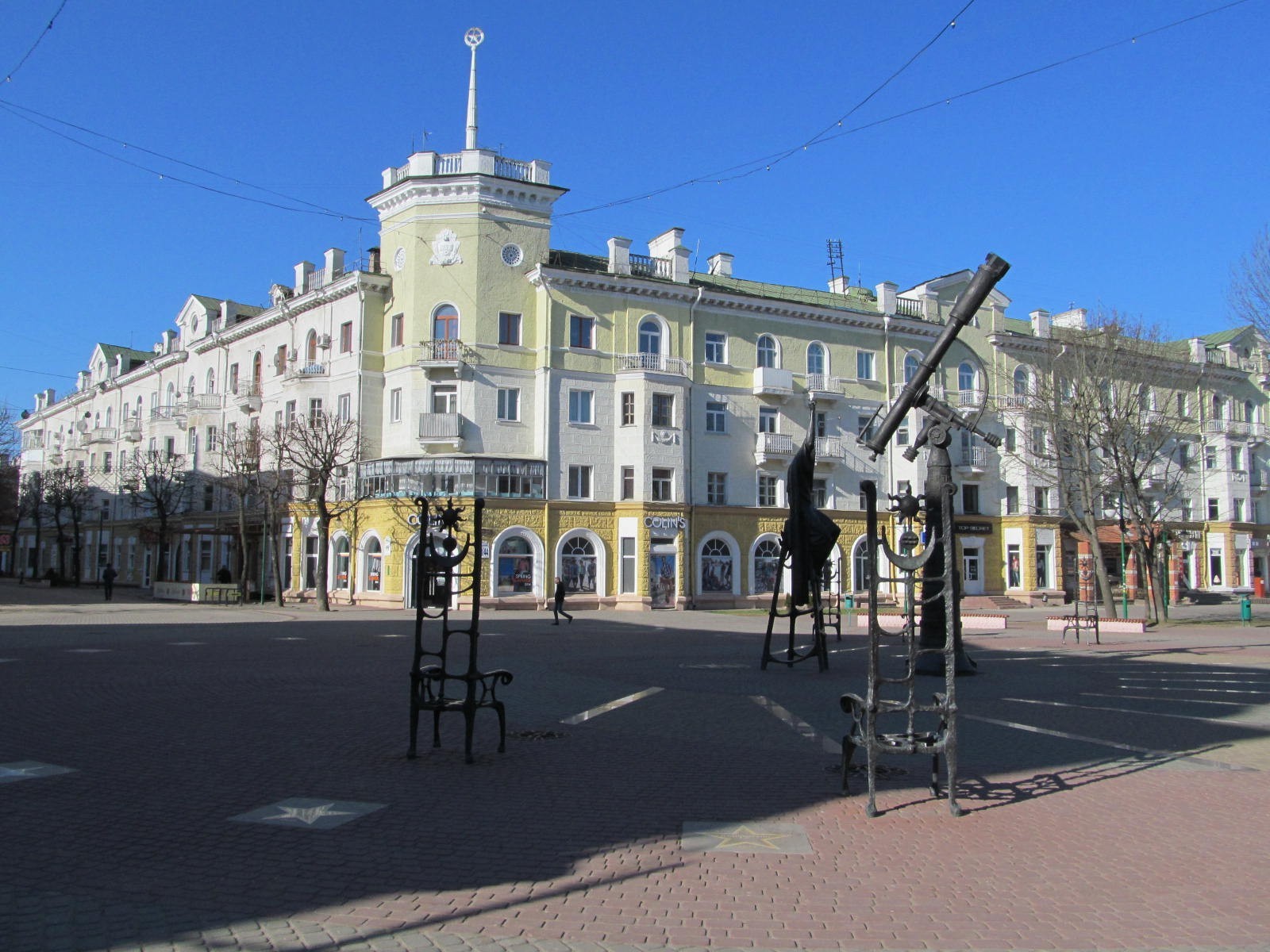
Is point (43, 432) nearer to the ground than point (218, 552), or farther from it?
farther from it

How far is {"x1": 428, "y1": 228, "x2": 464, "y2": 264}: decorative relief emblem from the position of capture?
41625 mm

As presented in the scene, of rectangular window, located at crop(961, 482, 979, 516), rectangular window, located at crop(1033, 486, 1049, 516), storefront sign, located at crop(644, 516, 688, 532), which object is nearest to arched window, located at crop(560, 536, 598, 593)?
storefront sign, located at crop(644, 516, 688, 532)

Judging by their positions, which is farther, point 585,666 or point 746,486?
point 746,486

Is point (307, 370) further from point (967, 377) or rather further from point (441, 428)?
point (967, 377)

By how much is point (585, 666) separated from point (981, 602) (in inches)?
1412

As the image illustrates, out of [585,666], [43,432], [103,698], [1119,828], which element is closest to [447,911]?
[1119,828]

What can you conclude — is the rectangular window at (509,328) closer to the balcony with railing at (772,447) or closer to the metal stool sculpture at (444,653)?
the balcony with railing at (772,447)

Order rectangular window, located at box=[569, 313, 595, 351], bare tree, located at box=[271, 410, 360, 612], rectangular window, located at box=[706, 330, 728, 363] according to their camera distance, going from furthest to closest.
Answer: rectangular window, located at box=[706, 330, 728, 363], rectangular window, located at box=[569, 313, 595, 351], bare tree, located at box=[271, 410, 360, 612]

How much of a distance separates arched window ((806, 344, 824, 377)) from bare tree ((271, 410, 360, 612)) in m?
21.9

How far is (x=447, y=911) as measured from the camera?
5.27 metres

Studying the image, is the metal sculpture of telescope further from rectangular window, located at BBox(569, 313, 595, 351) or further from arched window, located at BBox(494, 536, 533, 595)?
rectangular window, located at BBox(569, 313, 595, 351)

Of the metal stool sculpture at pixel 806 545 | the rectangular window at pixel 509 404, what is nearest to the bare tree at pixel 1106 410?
the metal stool sculpture at pixel 806 545

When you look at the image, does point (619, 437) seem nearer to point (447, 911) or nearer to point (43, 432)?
point (447, 911)

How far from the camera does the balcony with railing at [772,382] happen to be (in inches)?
1812
